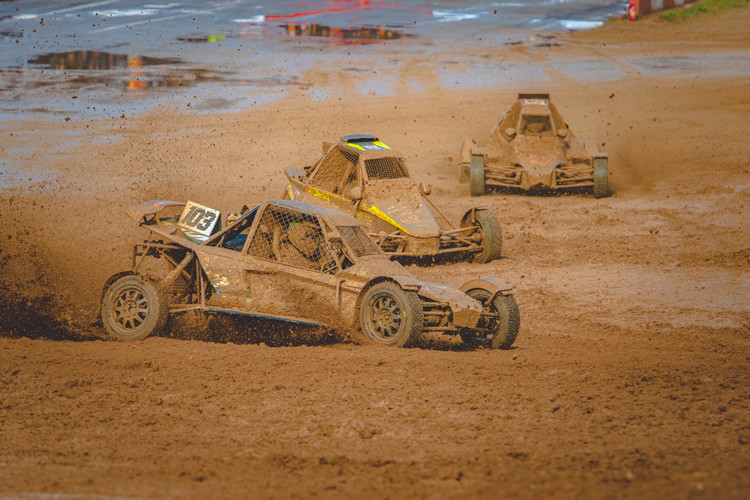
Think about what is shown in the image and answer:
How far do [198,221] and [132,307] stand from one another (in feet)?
4.14

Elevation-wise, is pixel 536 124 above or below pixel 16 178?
above

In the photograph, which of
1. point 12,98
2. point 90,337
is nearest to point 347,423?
point 90,337

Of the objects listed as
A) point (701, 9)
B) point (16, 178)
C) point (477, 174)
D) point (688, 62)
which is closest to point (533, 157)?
point (477, 174)

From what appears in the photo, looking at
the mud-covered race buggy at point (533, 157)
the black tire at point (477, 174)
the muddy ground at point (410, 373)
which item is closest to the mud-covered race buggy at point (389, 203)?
the muddy ground at point (410, 373)

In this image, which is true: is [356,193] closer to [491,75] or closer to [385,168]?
[385,168]

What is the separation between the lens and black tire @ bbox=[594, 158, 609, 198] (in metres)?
14.1

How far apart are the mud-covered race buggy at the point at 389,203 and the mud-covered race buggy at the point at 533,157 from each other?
10.6ft

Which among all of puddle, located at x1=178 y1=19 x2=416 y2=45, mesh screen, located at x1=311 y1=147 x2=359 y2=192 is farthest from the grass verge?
mesh screen, located at x1=311 y1=147 x2=359 y2=192

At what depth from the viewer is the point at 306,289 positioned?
7363mm

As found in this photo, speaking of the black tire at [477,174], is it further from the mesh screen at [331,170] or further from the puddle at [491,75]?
the puddle at [491,75]

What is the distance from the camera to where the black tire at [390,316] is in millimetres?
6789

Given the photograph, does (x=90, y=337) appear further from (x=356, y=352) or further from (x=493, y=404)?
(x=493, y=404)

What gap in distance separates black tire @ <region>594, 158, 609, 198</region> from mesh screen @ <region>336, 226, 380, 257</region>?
7.26 metres

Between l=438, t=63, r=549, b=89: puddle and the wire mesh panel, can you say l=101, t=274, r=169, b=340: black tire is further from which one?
l=438, t=63, r=549, b=89: puddle
